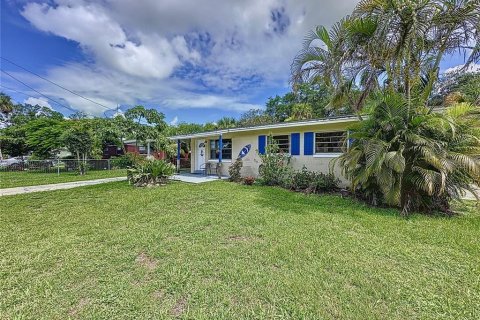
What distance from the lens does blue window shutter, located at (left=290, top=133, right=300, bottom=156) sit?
10.1 metres

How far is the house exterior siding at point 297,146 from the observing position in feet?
30.4

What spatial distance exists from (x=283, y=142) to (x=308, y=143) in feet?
4.44

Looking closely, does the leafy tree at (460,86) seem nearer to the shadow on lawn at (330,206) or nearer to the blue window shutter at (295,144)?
the blue window shutter at (295,144)

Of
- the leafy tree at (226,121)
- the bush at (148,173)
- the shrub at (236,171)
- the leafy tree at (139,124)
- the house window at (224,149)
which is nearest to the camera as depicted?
the bush at (148,173)

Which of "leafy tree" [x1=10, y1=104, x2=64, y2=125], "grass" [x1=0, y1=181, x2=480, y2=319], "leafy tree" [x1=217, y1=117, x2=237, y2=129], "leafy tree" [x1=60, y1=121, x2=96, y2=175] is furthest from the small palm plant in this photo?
"leafy tree" [x1=10, y1=104, x2=64, y2=125]

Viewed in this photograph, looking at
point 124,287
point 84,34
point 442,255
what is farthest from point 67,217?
point 84,34

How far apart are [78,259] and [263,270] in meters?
2.71

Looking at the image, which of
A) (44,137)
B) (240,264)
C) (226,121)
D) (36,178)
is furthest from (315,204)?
(44,137)

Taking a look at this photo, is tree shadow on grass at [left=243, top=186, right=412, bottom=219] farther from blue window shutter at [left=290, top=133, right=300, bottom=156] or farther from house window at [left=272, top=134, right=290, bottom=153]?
house window at [left=272, top=134, right=290, bottom=153]

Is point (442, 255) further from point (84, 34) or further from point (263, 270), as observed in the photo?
point (84, 34)

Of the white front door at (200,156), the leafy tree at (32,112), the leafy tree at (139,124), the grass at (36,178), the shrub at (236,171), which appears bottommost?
the grass at (36,178)

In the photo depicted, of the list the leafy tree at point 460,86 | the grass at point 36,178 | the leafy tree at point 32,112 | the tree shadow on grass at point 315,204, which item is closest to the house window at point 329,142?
the tree shadow on grass at point 315,204

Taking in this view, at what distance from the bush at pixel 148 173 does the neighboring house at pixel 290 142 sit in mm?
3330

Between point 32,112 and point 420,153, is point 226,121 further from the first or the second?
point 32,112
